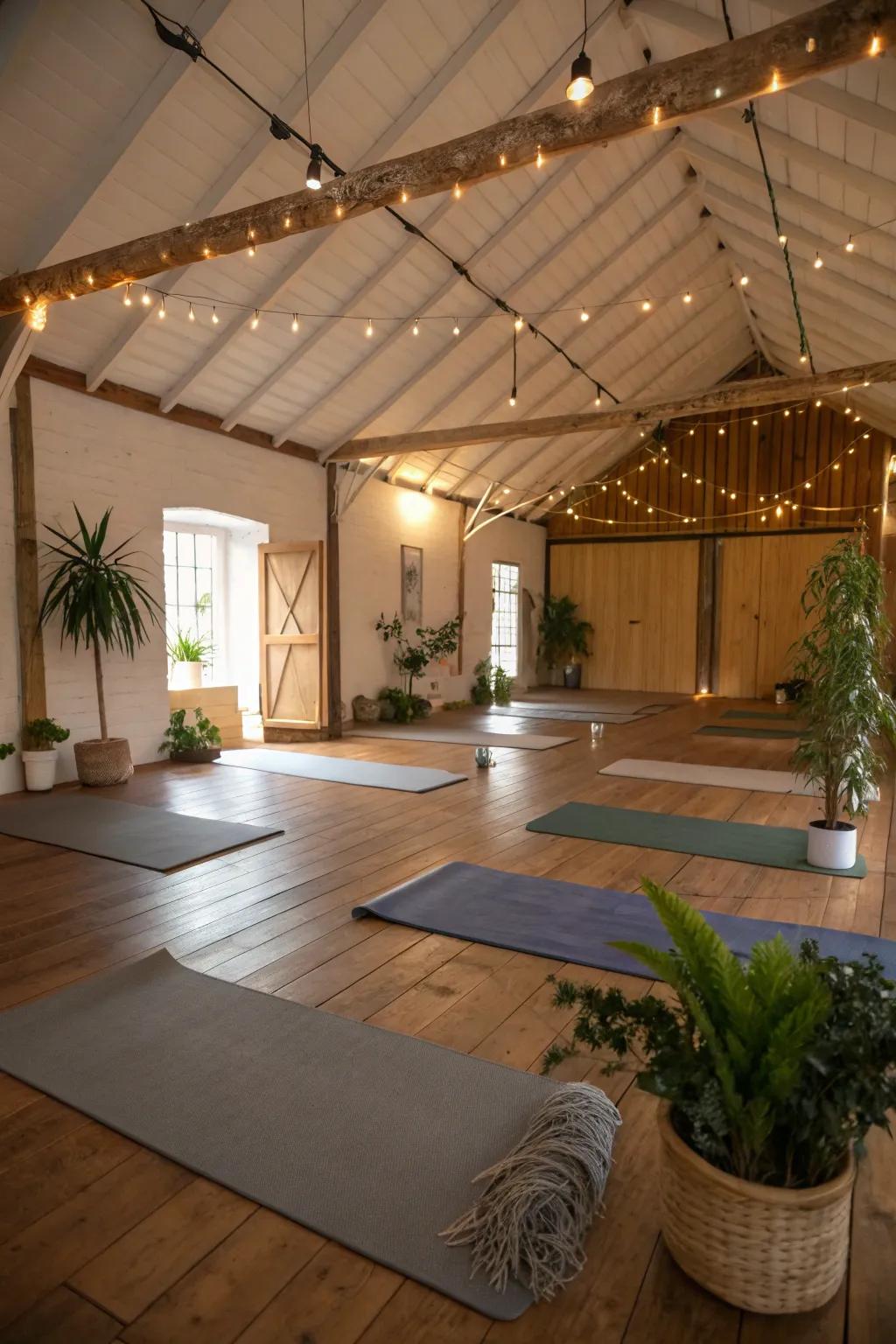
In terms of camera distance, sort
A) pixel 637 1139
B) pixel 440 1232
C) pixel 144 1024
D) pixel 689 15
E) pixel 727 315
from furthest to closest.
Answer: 1. pixel 727 315
2. pixel 689 15
3. pixel 144 1024
4. pixel 637 1139
5. pixel 440 1232

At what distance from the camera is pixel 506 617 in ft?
42.5

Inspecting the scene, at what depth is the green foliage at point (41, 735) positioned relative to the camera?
5578mm

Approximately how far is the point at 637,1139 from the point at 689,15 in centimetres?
594

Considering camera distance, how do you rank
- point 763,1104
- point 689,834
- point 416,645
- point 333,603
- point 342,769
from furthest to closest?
point 416,645, point 333,603, point 342,769, point 689,834, point 763,1104

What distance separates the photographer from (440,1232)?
159 centimetres

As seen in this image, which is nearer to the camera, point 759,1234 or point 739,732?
point 759,1234

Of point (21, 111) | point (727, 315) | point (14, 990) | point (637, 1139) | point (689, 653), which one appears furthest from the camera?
point (689, 653)

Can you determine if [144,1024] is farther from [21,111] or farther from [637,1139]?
[21,111]

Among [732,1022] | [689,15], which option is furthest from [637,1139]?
[689,15]

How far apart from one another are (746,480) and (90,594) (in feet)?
32.8

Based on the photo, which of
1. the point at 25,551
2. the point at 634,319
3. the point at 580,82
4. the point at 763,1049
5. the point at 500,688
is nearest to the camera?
the point at 763,1049

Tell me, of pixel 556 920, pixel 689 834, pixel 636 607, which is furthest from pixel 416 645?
pixel 556 920

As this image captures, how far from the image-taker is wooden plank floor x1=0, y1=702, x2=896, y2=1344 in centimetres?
142

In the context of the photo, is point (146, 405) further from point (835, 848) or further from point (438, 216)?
point (835, 848)
